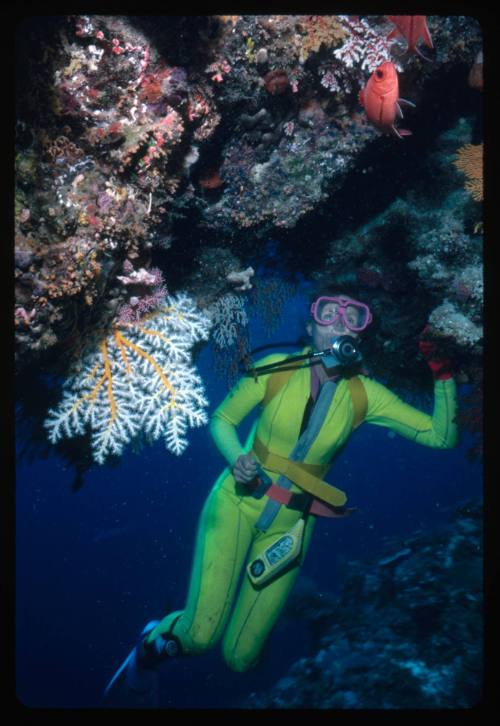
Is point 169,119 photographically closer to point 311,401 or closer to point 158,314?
point 158,314

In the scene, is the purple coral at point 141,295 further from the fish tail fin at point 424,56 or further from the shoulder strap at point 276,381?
the fish tail fin at point 424,56

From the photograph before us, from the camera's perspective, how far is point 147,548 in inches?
1330

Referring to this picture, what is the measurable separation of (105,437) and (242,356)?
1978 millimetres

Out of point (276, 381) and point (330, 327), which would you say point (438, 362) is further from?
point (276, 381)

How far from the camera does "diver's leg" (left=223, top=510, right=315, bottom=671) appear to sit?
509cm

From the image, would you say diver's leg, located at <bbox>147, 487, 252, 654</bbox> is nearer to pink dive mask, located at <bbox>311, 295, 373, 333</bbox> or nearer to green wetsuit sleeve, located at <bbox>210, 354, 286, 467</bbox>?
green wetsuit sleeve, located at <bbox>210, 354, 286, 467</bbox>

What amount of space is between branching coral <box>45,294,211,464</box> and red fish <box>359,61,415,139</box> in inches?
92.3

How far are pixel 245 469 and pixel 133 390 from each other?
1656mm

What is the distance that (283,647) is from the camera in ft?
50.8

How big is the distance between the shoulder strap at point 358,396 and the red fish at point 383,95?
2.73 meters

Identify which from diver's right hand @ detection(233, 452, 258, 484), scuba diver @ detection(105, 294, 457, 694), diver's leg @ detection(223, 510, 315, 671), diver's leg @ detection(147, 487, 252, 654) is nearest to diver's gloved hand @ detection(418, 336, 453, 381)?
scuba diver @ detection(105, 294, 457, 694)

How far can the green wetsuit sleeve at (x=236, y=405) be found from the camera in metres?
5.09

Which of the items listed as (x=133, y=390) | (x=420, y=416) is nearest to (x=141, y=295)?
(x=133, y=390)

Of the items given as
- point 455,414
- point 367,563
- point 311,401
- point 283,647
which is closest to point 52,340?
point 311,401
